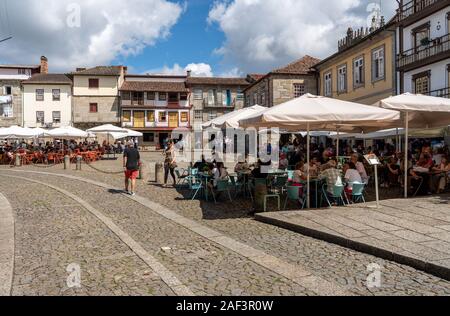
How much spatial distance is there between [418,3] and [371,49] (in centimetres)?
367

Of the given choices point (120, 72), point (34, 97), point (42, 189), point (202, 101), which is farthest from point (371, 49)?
point (34, 97)

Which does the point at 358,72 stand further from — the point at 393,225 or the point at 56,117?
the point at 56,117

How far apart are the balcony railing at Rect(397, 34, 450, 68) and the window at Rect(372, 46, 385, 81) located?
5.29 feet

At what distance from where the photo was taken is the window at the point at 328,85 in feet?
97.8

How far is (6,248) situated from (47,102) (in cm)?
4940

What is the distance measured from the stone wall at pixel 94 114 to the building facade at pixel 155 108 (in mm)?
1296

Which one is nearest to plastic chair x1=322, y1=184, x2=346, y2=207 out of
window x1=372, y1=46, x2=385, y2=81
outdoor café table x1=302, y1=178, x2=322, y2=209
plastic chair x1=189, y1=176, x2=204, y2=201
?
outdoor café table x1=302, y1=178, x2=322, y2=209

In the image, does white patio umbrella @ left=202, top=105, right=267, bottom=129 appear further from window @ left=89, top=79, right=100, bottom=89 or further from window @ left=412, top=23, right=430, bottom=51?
window @ left=89, top=79, right=100, bottom=89

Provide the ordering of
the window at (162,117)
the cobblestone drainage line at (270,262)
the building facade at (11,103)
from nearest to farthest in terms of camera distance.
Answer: the cobblestone drainage line at (270,262), the building facade at (11,103), the window at (162,117)

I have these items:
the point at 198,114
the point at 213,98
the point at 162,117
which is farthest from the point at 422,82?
the point at 162,117

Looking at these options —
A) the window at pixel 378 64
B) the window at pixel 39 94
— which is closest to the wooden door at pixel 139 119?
the window at pixel 39 94

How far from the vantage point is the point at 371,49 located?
24125 millimetres

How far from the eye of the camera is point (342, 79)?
2783cm

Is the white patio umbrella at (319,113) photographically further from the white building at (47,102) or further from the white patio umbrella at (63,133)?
the white building at (47,102)
